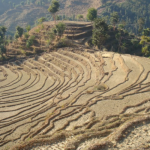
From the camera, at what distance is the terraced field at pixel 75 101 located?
47.3 ft

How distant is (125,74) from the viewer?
34.9 metres

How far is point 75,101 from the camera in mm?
28000

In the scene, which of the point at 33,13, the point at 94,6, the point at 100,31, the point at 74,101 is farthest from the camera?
the point at 33,13

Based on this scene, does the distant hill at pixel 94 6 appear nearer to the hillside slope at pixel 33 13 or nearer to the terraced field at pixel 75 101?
the hillside slope at pixel 33 13

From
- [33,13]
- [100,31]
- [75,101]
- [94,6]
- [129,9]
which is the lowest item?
[75,101]

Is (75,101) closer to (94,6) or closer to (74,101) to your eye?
(74,101)

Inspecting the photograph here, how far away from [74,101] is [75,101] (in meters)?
0.18

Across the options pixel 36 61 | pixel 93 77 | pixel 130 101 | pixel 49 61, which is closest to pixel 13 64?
pixel 36 61

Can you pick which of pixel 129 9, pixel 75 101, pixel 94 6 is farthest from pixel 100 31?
pixel 94 6

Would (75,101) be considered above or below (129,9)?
below

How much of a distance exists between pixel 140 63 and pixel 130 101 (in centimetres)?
1652

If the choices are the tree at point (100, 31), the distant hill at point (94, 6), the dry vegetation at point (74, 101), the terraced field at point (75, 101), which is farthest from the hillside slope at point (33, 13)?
the terraced field at point (75, 101)

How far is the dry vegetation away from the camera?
575 inches

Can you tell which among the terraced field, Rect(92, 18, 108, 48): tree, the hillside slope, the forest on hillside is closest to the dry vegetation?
the terraced field
